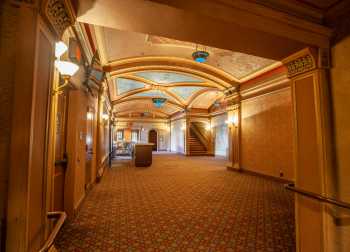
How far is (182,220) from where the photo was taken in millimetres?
3100

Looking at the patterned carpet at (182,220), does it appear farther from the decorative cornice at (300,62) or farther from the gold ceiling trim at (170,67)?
the gold ceiling trim at (170,67)

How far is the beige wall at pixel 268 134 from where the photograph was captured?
227 inches

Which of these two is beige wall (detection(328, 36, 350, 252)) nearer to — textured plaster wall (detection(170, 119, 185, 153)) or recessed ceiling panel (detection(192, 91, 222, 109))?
recessed ceiling panel (detection(192, 91, 222, 109))

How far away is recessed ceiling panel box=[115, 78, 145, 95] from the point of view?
9.33 meters

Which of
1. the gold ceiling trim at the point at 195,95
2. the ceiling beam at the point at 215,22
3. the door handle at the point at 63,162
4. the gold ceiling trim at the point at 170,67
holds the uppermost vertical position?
the gold ceiling trim at the point at 195,95

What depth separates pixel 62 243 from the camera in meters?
2.41

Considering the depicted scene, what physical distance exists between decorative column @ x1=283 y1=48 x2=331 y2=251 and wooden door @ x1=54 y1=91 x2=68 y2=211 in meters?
3.42

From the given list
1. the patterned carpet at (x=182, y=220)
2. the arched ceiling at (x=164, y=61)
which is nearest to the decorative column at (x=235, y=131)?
the arched ceiling at (x=164, y=61)

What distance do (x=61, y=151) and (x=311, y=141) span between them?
3.59m

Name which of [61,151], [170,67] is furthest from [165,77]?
[61,151]

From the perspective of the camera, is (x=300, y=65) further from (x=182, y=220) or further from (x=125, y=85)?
(x=125, y=85)

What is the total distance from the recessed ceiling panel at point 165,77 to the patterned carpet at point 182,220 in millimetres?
5392

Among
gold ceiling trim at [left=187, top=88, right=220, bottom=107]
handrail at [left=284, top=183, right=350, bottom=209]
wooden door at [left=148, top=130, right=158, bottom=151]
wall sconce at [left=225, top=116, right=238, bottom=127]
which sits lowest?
handrail at [left=284, top=183, right=350, bottom=209]

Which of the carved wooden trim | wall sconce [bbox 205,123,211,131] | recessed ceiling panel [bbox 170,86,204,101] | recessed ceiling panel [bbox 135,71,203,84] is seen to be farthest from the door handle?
wall sconce [bbox 205,123,211,131]
